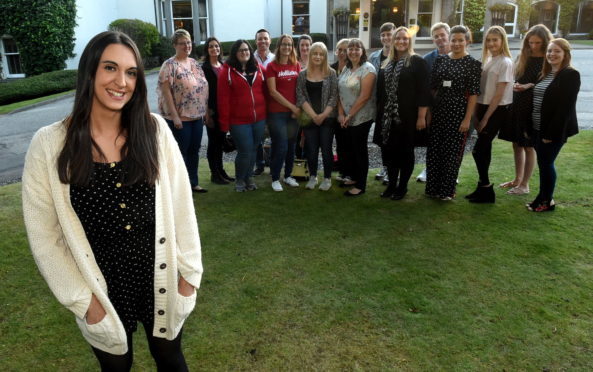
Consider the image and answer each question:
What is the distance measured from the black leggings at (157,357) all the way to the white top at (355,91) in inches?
159

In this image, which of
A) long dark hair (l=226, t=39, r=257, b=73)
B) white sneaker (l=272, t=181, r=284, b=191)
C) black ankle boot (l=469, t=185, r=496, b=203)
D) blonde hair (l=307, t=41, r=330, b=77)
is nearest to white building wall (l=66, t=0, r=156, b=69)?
long dark hair (l=226, t=39, r=257, b=73)

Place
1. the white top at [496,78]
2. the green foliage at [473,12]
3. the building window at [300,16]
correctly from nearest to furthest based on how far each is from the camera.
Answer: the white top at [496,78]
the green foliage at [473,12]
the building window at [300,16]

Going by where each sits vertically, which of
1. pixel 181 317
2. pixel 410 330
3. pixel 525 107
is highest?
pixel 525 107

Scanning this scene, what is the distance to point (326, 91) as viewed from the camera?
5.49 metres

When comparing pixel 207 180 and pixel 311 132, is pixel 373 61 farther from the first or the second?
pixel 207 180

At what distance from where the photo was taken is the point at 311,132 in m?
5.68

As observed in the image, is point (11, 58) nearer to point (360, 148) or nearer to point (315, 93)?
point (315, 93)

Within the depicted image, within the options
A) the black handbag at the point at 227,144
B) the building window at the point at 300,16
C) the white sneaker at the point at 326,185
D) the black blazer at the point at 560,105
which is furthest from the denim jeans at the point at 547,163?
the building window at the point at 300,16

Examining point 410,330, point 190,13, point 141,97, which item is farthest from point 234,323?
point 190,13

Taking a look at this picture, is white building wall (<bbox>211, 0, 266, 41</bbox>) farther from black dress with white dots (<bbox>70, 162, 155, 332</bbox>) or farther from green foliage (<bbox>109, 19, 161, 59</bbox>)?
black dress with white dots (<bbox>70, 162, 155, 332</bbox>)

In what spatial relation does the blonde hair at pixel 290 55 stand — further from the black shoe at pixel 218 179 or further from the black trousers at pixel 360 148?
the black shoe at pixel 218 179

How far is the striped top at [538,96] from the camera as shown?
461 cm

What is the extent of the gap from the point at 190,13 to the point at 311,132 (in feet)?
60.3

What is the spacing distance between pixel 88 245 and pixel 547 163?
4643 mm
